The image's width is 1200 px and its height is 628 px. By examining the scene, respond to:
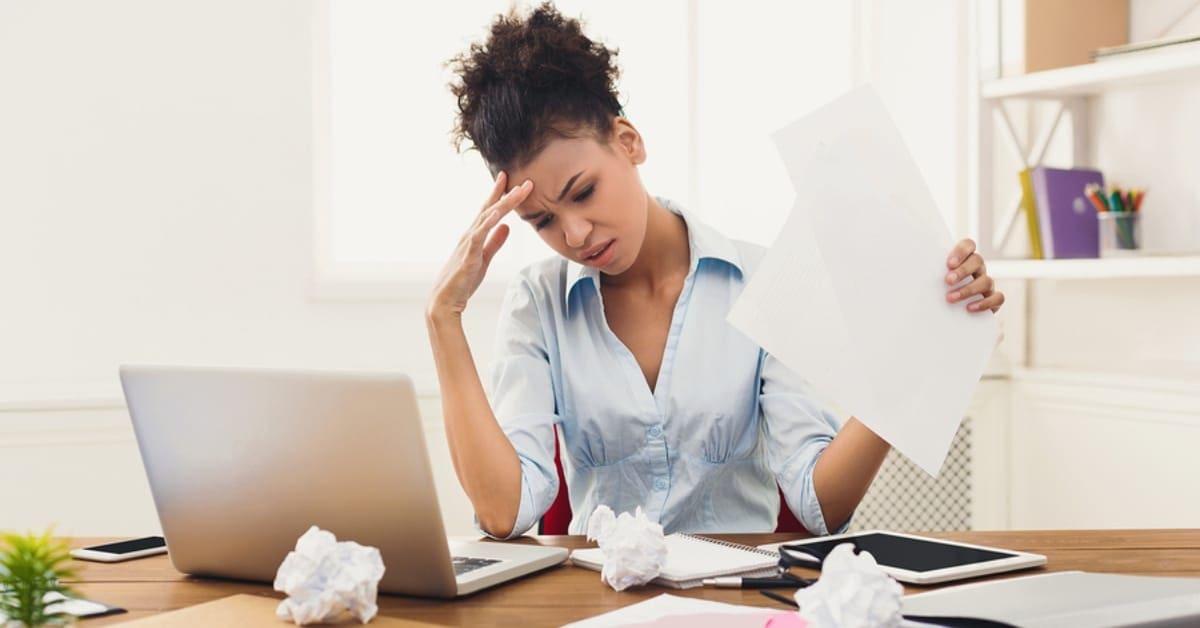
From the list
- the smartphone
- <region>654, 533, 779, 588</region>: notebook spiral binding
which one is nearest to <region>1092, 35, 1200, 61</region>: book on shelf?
<region>654, 533, 779, 588</region>: notebook spiral binding

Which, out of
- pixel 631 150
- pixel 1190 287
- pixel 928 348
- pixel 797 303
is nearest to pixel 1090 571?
pixel 928 348

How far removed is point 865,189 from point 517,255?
1.74m

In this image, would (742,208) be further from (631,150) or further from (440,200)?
(631,150)

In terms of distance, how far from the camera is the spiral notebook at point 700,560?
1.02 meters

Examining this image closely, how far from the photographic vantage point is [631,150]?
153 centimetres

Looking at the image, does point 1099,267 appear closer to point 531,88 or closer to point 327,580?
point 531,88

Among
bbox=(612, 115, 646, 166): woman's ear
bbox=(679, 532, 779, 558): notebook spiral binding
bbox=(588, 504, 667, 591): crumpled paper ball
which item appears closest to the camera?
bbox=(588, 504, 667, 591): crumpled paper ball

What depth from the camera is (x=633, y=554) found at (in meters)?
1.00

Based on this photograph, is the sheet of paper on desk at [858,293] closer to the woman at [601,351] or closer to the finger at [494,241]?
the woman at [601,351]

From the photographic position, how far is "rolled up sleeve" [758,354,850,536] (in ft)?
4.66

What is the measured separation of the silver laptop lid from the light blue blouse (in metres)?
0.49

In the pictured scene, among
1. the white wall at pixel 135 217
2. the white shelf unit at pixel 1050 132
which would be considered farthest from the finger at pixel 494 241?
the white shelf unit at pixel 1050 132

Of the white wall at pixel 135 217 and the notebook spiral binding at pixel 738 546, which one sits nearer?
the notebook spiral binding at pixel 738 546

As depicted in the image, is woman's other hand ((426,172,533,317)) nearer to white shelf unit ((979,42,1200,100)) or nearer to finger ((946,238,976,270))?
finger ((946,238,976,270))
